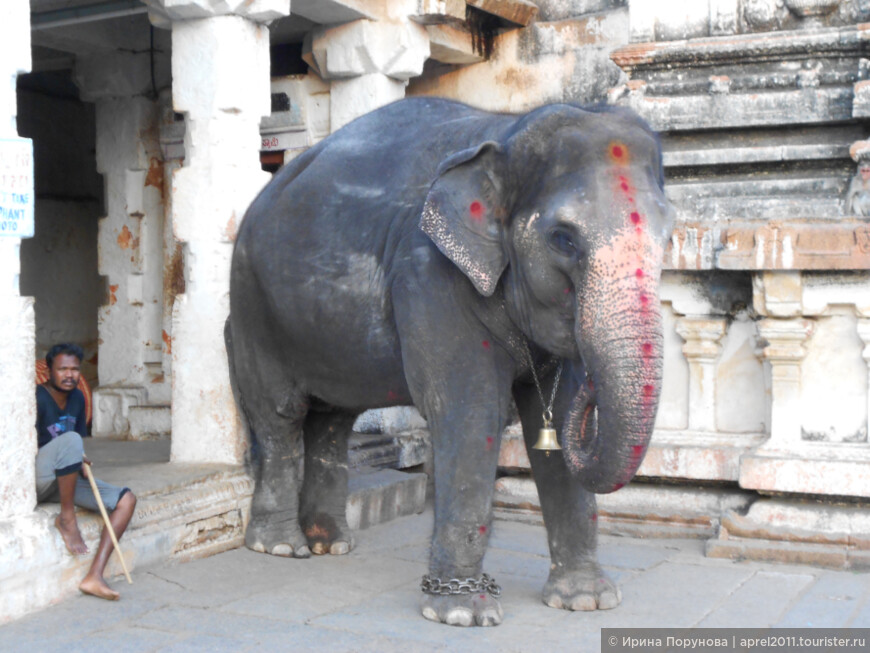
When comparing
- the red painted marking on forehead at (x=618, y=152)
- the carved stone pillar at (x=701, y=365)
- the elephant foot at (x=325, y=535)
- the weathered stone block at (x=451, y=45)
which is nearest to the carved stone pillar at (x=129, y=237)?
the weathered stone block at (x=451, y=45)

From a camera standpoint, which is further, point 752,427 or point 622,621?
point 752,427

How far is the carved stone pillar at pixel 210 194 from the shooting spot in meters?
5.49

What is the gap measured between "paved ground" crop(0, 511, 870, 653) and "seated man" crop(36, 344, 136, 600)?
0.68 ft

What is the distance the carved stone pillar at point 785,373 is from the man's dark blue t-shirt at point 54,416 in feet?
9.94

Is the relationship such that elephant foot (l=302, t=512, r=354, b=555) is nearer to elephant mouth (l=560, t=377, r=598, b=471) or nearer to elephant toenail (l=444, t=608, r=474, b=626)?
elephant toenail (l=444, t=608, r=474, b=626)

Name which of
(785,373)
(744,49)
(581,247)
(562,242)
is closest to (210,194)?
(562,242)

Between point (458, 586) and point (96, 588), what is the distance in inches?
54.9

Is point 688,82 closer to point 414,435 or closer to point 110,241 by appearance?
point 414,435

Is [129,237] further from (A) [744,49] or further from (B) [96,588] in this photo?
(A) [744,49]

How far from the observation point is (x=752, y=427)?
5574 mm

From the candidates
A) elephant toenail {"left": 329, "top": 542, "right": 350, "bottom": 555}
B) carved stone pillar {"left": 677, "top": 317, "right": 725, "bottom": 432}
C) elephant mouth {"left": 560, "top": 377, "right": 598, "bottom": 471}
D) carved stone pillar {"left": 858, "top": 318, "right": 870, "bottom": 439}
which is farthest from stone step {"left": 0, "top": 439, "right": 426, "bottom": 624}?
carved stone pillar {"left": 858, "top": 318, "right": 870, "bottom": 439}

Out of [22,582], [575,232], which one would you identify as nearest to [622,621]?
[575,232]

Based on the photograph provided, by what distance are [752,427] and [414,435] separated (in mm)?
2098

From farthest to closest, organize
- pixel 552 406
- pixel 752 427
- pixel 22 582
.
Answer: pixel 752 427
pixel 552 406
pixel 22 582
